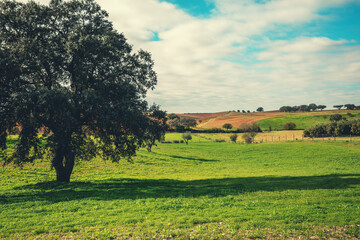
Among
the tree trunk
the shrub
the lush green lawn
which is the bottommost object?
the shrub

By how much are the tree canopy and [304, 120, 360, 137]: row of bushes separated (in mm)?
74643

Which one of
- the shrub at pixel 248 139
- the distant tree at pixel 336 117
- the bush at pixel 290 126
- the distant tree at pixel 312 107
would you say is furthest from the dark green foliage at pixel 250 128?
A: the distant tree at pixel 312 107

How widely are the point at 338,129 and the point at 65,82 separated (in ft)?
291

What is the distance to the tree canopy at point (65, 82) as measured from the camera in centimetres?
1838

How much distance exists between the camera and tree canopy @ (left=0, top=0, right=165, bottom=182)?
18375 millimetres

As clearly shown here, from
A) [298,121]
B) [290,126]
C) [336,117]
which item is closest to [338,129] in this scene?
[290,126]

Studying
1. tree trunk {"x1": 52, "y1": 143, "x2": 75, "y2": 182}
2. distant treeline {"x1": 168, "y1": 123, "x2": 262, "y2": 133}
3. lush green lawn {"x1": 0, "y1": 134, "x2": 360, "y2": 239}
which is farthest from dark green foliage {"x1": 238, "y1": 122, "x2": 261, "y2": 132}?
tree trunk {"x1": 52, "y1": 143, "x2": 75, "y2": 182}

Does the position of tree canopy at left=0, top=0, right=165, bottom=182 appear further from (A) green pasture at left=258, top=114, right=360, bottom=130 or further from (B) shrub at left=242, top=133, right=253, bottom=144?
(A) green pasture at left=258, top=114, right=360, bottom=130

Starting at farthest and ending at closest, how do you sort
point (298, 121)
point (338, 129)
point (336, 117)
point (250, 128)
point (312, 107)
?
point (312, 107)
point (298, 121)
point (336, 117)
point (250, 128)
point (338, 129)

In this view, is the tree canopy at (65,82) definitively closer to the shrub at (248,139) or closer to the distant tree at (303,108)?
the shrub at (248,139)

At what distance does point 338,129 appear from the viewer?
254 feet

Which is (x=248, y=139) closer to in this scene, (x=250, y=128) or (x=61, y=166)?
(x=250, y=128)

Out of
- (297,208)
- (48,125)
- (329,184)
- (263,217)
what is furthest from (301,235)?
(48,125)

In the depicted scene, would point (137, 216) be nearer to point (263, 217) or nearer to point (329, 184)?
point (263, 217)
